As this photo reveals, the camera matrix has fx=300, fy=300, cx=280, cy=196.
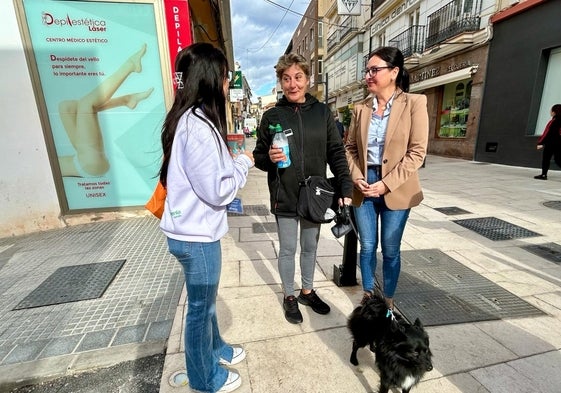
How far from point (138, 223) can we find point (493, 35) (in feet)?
43.1

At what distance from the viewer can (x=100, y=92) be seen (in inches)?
189

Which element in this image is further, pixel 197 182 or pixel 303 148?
pixel 303 148

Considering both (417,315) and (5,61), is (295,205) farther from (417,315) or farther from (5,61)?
(5,61)

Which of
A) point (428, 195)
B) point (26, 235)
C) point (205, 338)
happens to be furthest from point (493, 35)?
point (26, 235)

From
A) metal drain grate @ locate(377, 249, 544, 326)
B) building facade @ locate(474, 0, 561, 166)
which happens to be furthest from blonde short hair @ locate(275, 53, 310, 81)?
building facade @ locate(474, 0, 561, 166)

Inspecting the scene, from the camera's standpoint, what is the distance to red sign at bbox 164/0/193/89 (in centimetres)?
482

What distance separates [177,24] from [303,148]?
405cm

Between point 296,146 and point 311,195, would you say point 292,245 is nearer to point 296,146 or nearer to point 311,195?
point 311,195

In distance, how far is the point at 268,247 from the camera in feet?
13.6

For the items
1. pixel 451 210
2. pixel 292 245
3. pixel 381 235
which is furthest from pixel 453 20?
pixel 292 245

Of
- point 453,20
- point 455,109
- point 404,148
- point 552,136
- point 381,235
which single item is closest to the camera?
point 404,148

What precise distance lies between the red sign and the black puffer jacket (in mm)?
3562

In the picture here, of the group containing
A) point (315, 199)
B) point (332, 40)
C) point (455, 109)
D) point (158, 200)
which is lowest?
point (315, 199)

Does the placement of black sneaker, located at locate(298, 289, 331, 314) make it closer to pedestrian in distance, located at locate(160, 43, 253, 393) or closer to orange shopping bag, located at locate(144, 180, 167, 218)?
pedestrian in distance, located at locate(160, 43, 253, 393)
